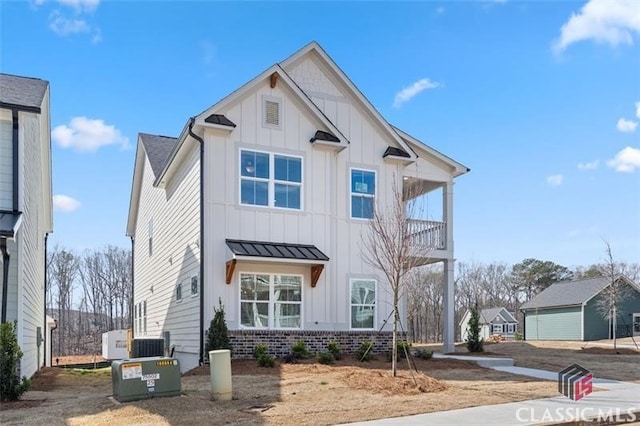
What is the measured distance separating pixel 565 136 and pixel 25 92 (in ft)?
48.0

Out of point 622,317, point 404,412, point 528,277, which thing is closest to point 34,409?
point 404,412

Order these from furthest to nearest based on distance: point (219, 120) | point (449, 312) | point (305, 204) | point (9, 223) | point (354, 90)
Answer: point (449, 312)
point (354, 90)
point (305, 204)
point (219, 120)
point (9, 223)

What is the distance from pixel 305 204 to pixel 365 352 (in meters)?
4.39

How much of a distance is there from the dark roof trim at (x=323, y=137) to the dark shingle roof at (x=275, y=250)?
306 cm

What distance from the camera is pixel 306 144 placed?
53.8 feet

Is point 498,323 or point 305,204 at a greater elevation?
point 305,204

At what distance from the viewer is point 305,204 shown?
1620 centimetres

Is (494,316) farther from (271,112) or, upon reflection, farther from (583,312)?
(271,112)

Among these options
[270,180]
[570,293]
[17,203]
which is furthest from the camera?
[570,293]

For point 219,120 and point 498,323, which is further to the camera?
point 498,323

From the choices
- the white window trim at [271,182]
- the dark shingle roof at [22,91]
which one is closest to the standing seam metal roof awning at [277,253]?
the white window trim at [271,182]

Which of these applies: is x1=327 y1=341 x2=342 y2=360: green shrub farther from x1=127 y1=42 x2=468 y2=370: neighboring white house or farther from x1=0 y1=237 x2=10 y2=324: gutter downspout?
x1=0 y1=237 x2=10 y2=324: gutter downspout

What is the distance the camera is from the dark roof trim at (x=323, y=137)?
16.3m

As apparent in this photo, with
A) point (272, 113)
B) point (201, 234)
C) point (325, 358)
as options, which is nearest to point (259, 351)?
point (325, 358)
